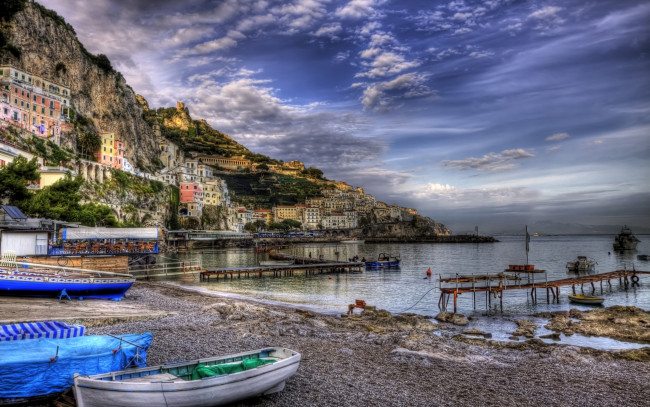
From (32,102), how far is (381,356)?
83.0m

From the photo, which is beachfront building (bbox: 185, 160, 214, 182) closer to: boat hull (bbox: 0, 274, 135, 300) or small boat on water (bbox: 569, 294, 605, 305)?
boat hull (bbox: 0, 274, 135, 300)

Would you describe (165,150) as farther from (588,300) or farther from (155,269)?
(588,300)

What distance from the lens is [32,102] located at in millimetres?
72875

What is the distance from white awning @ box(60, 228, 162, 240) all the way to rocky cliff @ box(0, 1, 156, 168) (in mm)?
48255

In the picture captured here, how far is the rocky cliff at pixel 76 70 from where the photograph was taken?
3066 inches

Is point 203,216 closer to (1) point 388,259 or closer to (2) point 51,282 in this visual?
(1) point 388,259

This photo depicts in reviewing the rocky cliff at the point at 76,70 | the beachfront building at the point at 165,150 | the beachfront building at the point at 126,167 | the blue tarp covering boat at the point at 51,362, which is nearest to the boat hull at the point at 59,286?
the blue tarp covering boat at the point at 51,362

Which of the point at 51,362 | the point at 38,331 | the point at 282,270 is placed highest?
the point at 38,331

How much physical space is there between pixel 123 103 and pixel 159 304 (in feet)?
331

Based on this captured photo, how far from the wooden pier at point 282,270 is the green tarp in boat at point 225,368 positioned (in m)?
37.8

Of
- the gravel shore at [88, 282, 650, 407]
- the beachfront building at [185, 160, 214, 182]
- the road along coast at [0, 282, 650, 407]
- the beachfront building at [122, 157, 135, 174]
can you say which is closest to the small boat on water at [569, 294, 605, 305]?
the road along coast at [0, 282, 650, 407]

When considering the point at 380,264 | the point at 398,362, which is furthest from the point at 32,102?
the point at 398,362

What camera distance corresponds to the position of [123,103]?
109 metres

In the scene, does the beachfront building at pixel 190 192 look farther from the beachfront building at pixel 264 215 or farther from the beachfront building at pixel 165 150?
the beachfront building at pixel 264 215
